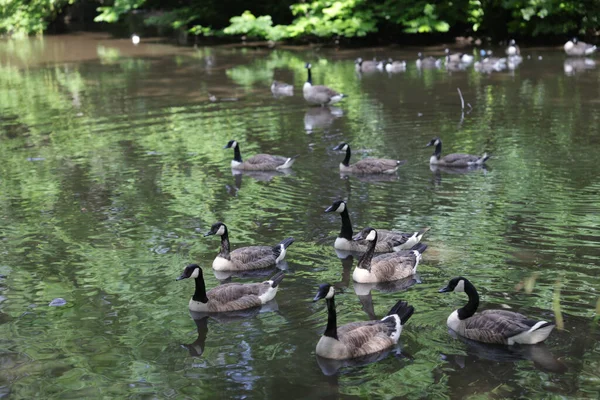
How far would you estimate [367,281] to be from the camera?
11.1 metres

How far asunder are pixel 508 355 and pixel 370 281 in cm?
263

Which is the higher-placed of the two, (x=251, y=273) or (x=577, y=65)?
(x=577, y=65)

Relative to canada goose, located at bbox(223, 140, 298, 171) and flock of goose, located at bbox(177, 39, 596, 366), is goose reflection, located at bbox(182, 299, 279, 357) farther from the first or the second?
canada goose, located at bbox(223, 140, 298, 171)

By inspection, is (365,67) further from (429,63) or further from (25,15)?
(25,15)

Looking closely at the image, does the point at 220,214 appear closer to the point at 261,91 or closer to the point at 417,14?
the point at 261,91

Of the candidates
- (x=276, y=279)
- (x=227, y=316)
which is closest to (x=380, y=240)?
(x=276, y=279)

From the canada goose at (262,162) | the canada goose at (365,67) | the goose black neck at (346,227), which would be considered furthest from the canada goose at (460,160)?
the canada goose at (365,67)

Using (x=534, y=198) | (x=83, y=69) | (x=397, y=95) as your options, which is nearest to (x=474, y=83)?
(x=397, y=95)

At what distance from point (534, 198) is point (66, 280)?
7.61m

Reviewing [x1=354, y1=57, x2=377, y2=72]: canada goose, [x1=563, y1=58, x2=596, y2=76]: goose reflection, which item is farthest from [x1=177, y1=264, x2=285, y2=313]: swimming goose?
[x1=354, y1=57, x2=377, y2=72]: canada goose

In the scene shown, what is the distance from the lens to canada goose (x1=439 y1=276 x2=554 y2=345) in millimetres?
8883

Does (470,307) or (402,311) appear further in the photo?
(402,311)

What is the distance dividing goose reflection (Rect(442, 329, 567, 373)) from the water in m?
0.03

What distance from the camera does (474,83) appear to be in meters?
26.8
